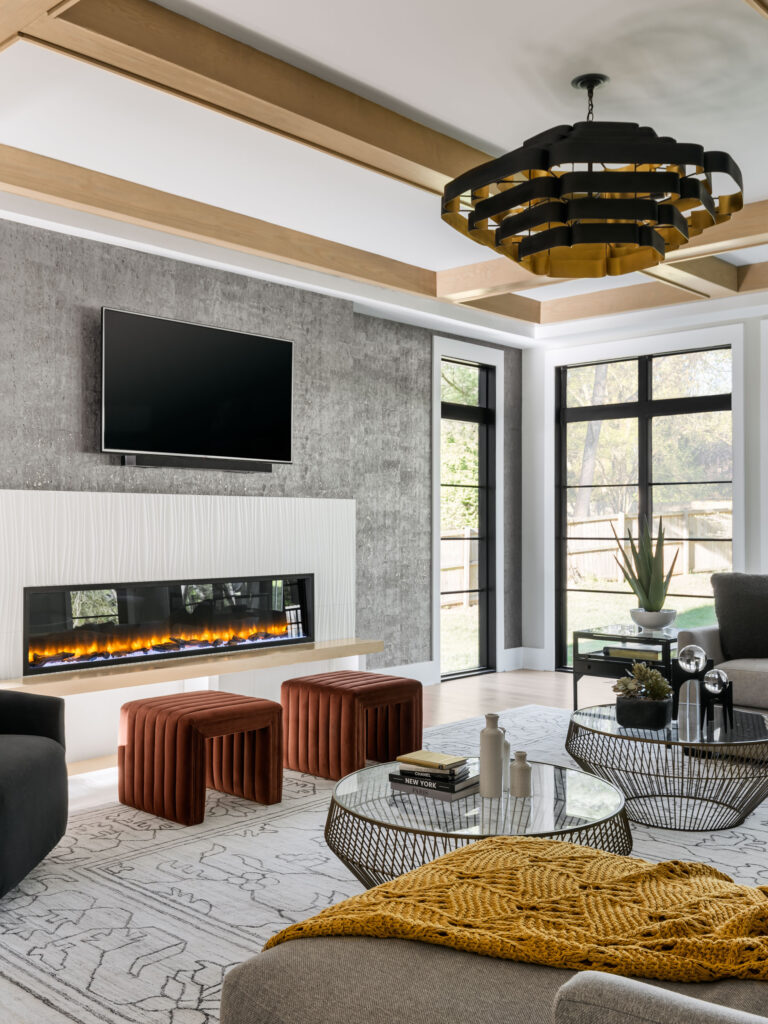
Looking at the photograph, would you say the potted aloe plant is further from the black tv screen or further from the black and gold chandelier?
the black and gold chandelier

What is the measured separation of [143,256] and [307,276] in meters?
1.08

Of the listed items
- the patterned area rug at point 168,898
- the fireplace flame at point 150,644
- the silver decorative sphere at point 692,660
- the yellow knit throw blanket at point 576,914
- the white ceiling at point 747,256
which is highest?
the white ceiling at point 747,256

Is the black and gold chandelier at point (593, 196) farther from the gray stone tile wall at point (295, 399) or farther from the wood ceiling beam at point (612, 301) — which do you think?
the wood ceiling beam at point (612, 301)

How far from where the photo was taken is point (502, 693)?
6758 mm

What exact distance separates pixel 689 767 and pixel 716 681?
405 millimetres

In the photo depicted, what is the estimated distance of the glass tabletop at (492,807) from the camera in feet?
8.52

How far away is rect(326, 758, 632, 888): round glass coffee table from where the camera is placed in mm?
2584

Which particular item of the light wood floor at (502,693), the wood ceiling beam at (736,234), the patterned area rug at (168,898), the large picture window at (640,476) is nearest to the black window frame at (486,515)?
the light wood floor at (502,693)

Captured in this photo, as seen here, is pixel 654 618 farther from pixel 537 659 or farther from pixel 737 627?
pixel 537 659

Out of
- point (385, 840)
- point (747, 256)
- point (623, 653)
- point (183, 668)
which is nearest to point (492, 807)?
A: point (385, 840)

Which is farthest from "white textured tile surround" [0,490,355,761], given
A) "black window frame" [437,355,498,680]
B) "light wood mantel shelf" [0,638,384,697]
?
"black window frame" [437,355,498,680]

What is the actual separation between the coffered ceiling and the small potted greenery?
7.67ft

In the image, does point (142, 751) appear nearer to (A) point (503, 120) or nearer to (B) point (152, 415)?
(B) point (152, 415)

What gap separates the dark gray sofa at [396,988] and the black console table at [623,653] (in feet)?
14.5
